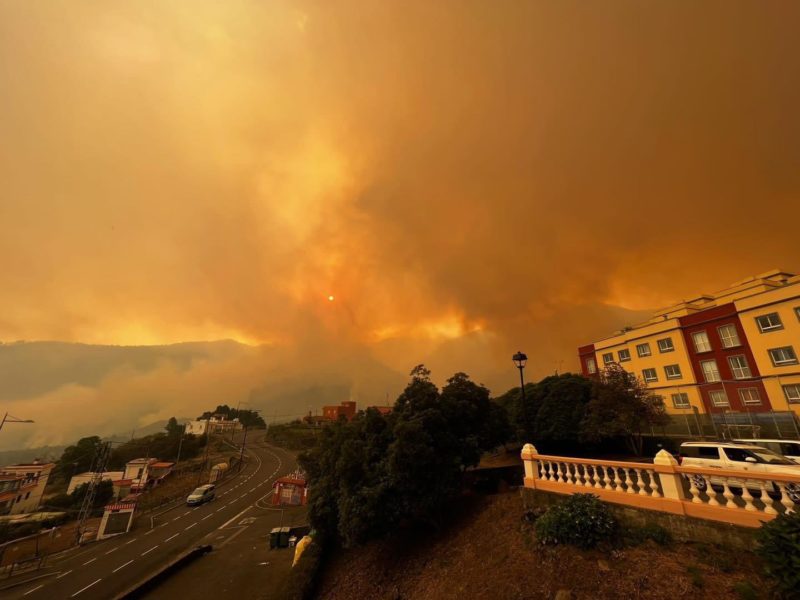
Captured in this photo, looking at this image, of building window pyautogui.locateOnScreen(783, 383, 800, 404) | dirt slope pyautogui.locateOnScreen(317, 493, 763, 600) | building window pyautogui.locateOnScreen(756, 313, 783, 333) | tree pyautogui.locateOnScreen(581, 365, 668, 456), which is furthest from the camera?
building window pyautogui.locateOnScreen(756, 313, 783, 333)

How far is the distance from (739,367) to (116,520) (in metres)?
66.5

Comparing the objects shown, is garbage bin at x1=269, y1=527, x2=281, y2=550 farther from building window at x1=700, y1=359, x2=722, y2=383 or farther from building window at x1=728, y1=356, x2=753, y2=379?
building window at x1=728, y1=356, x2=753, y2=379

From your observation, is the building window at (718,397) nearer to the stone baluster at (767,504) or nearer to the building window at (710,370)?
the building window at (710,370)

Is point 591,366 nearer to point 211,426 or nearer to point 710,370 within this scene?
point 710,370

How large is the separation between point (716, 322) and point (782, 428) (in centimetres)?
1321

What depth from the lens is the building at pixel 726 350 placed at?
28.1 m

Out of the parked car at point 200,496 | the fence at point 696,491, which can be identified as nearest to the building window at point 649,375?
the fence at point 696,491

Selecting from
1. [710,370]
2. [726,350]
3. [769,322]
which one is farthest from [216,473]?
[769,322]

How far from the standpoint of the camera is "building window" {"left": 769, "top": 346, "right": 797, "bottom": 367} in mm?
27781

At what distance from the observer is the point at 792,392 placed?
27.4 meters

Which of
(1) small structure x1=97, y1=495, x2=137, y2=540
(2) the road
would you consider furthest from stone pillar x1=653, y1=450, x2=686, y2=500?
(1) small structure x1=97, y1=495, x2=137, y2=540

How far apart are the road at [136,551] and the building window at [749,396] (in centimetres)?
4550

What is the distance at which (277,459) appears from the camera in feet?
260

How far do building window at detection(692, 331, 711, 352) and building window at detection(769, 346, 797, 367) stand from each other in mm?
5573
